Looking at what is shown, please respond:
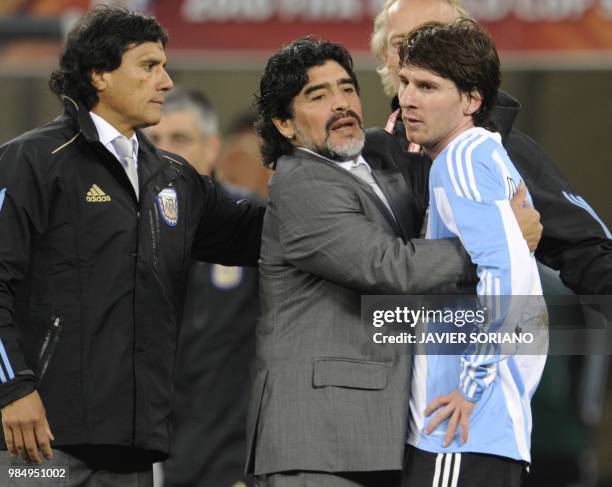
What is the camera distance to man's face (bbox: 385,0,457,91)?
4719 mm

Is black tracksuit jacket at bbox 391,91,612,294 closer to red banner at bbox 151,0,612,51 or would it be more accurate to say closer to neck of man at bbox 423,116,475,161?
neck of man at bbox 423,116,475,161

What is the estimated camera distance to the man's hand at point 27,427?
3.84 meters

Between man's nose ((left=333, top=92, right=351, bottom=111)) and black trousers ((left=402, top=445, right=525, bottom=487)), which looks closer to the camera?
black trousers ((left=402, top=445, right=525, bottom=487))

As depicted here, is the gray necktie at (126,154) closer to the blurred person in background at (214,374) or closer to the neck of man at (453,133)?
the neck of man at (453,133)

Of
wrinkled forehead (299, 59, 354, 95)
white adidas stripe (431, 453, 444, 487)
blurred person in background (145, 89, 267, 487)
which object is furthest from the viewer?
blurred person in background (145, 89, 267, 487)

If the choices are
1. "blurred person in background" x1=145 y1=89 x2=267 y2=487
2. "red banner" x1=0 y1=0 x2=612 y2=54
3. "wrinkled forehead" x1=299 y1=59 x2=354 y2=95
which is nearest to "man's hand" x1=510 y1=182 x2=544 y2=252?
"wrinkled forehead" x1=299 y1=59 x2=354 y2=95

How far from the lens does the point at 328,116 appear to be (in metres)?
4.16

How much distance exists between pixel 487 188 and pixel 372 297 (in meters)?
0.51

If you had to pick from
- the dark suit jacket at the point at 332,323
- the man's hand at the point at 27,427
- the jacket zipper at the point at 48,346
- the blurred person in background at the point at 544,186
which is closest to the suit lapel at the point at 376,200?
the dark suit jacket at the point at 332,323

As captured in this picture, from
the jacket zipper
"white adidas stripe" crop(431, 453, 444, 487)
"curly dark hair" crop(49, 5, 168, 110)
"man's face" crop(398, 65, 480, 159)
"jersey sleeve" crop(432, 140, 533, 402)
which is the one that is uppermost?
"curly dark hair" crop(49, 5, 168, 110)

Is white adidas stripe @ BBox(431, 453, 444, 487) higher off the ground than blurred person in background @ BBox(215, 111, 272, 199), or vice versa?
blurred person in background @ BBox(215, 111, 272, 199)

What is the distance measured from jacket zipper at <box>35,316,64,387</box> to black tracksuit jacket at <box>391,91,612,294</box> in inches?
48.1

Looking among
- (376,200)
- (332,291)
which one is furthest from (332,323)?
(376,200)

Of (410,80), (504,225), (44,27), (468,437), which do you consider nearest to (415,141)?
(410,80)
